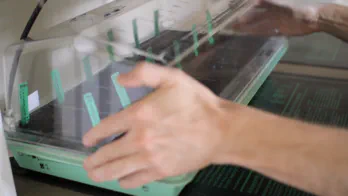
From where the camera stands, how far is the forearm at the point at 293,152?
613 millimetres

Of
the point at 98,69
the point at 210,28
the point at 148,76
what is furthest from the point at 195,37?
the point at 148,76

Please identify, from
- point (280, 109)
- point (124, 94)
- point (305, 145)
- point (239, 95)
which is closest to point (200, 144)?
point (305, 145)

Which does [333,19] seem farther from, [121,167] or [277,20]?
[121,167]

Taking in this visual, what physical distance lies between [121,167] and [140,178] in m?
0.04

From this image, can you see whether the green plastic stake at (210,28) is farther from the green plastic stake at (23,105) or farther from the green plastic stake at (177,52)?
the green plastic stake at (23,105)

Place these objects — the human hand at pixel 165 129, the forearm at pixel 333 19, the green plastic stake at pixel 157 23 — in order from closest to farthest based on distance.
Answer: the human hand at pixel 165 129
the green plastic stake at pixel 157 23
the forearm at pixel 333 19

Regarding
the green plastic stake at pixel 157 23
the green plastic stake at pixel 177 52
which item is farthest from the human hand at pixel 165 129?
the green plastic stake at pixel 157 23

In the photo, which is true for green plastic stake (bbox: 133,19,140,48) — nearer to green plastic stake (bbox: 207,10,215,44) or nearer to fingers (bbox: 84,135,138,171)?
green plastic stake (bbox: 207,10,215,44)

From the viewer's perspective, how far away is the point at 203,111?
0.63 m

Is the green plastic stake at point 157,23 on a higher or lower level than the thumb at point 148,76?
lower

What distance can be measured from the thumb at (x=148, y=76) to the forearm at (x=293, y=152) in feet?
0.43

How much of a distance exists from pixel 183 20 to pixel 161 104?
62cm

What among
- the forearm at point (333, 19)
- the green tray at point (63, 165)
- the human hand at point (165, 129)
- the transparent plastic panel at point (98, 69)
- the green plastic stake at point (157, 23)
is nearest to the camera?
the human hand at point (165, 129)

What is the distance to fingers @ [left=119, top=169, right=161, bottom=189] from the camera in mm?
636
